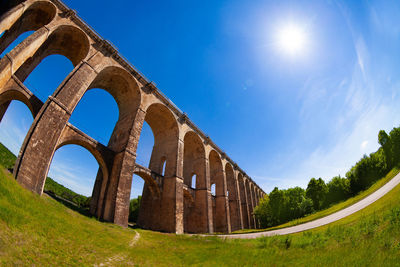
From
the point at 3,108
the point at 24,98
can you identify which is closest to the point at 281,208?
the point at 24,98

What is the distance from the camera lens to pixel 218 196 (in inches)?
1170

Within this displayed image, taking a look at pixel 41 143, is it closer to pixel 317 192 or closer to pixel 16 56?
pixel 16 56

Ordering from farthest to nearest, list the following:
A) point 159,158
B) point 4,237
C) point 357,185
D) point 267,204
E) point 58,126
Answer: point 357,185 < point 267,204 < point 159,158 < point 58,126 < point 4,237

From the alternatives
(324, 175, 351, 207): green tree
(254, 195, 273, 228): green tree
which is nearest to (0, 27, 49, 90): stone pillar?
(254, 195, 273, 228): green tree

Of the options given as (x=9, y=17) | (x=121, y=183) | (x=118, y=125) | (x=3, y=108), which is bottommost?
(x=121, y=183)

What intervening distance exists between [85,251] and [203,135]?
76.5 ft

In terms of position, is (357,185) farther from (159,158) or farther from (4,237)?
(4,237)

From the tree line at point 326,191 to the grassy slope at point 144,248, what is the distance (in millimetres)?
25456

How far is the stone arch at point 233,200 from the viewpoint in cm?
3158

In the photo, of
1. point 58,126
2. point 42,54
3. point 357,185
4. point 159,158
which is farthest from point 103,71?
point 357,185

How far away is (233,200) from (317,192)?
19.9 metres

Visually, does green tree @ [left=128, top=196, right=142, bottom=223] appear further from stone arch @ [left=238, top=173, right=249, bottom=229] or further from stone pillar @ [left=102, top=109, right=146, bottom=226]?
stone pillar @ [left=102, top=109, right=146, bottom=226]

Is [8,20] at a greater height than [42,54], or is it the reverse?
[42,54]

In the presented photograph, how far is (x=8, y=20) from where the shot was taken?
10.9m
